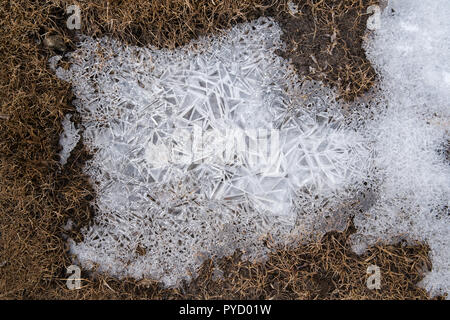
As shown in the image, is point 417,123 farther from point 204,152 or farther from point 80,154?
point 80,154

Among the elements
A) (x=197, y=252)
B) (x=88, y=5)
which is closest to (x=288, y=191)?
(x=197, y=252)

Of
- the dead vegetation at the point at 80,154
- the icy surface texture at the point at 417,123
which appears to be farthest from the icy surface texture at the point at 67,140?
the icy surface texture at the point at 417,123

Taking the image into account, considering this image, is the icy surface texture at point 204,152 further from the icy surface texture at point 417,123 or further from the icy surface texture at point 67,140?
the icy surface texture at point 417,123

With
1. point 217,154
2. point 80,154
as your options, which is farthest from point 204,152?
point 80,154

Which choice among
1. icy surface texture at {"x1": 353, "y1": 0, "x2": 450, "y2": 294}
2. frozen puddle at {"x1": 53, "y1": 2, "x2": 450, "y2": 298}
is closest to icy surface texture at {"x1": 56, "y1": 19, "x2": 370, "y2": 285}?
frozen puddle at {"x1": 53, "y1": 2, "x2": 450, "y2": 298}

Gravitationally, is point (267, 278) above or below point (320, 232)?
below
